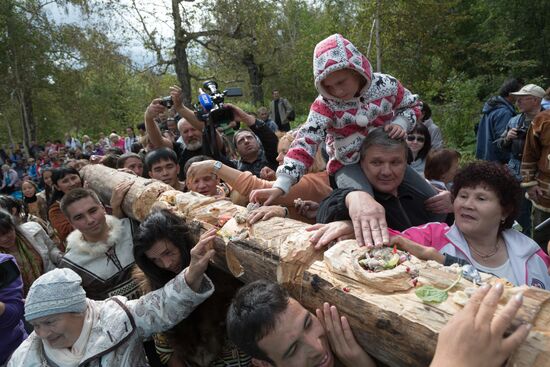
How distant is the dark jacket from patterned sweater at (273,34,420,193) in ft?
5.87

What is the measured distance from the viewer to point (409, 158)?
237cm

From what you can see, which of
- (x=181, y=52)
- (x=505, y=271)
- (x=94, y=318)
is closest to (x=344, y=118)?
(x=505, y=271)

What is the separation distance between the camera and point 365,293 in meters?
1.38

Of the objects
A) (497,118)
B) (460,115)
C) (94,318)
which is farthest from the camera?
(460,115)

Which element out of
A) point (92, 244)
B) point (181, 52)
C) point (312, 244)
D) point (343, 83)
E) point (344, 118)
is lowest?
point (92, 244)

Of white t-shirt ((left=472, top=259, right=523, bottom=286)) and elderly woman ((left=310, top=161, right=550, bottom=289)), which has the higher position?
elderly woman ((left=310, top=161, right=550, bottom=289))

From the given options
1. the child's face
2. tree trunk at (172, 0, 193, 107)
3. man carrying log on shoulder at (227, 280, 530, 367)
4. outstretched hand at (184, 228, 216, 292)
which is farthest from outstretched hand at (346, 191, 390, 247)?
tree trunk at (172, 0, 193, 107)

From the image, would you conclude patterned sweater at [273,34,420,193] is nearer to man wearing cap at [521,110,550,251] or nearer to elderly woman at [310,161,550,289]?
elderly woman at [310,161,550,289]

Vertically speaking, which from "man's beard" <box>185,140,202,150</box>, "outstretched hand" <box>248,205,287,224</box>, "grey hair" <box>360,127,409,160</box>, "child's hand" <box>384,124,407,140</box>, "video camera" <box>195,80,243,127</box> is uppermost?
"video camera" <box>195,80,243,127</box>

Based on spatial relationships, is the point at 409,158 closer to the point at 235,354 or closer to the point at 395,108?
the point at 395,108

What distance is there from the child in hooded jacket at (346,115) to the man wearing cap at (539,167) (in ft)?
7.08

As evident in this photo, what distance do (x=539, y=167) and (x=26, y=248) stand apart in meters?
4.89

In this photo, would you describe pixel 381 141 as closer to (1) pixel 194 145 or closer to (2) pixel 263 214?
(2) pixel 263 214

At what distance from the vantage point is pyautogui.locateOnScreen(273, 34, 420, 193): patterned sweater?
2.27 m
